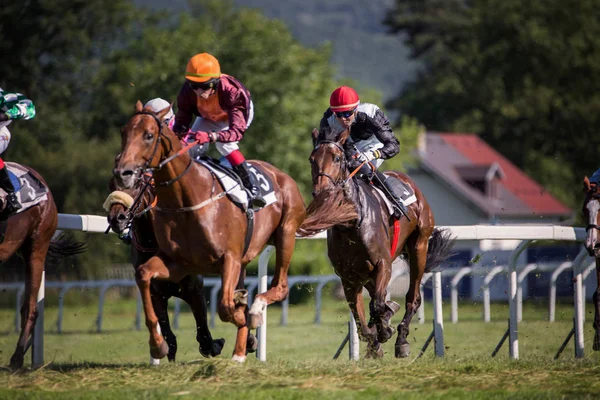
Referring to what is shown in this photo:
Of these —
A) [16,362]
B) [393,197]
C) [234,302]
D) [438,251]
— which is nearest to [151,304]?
[234,302]

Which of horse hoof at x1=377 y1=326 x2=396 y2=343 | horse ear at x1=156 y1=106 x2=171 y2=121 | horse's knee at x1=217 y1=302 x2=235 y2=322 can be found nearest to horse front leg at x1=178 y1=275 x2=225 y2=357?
horse's knee at x1=217 y1=302 x2=235 y2=322

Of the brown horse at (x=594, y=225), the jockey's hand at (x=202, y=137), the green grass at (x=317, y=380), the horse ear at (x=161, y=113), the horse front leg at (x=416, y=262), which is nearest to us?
the green grass at (x=317, y=380)

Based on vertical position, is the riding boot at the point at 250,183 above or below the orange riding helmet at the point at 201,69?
below

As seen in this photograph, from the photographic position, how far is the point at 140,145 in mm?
5973

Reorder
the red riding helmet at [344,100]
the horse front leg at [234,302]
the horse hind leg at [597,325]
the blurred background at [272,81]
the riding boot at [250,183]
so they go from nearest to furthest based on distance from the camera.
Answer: the horse front leg at [234,302], the riding boot at [250,183], the red riding helmet at [344,100], the horse hind leg at [597,325], the blurred background at [272,81]

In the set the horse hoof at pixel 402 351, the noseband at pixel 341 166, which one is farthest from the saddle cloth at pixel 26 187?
the horse hoof at pixel 402 351

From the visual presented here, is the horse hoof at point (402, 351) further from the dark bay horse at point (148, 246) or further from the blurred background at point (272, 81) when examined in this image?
the blurred background at point (272, 81)

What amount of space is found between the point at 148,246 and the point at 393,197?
2.34 meters

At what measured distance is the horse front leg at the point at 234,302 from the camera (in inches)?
255

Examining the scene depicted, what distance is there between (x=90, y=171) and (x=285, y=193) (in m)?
21.9

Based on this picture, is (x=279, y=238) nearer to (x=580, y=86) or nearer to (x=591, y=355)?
(x=591, y=355)

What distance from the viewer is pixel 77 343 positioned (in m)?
12.1

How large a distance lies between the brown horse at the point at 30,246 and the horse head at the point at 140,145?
2199 millimetres

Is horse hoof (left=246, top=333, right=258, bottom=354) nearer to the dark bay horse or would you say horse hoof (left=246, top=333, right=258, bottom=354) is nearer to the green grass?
the green grass
